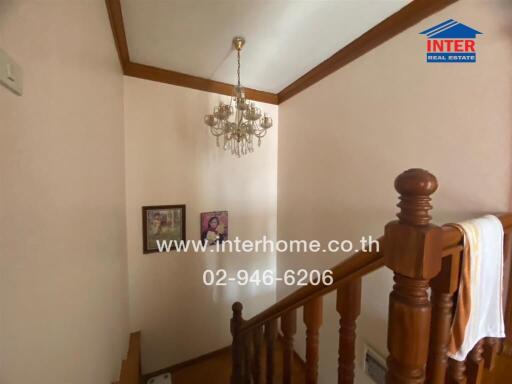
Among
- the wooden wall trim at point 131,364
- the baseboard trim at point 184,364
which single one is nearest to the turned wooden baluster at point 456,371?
the wooden wall trim at point 131,364

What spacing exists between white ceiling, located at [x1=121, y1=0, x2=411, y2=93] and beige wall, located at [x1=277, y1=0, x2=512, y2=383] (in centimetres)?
Result: 24

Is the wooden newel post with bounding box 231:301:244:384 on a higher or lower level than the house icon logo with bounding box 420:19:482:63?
lower

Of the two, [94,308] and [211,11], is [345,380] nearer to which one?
[94,308]

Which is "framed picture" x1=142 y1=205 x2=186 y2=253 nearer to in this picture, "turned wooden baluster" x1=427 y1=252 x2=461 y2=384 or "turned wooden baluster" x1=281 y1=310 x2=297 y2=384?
"turned wooden baluster" x1=281 y1=310 x2=297 y2=384

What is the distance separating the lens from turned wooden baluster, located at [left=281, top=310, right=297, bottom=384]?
93 centimetres

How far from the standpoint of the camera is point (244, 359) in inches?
54.1

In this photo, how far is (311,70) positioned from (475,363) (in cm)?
205

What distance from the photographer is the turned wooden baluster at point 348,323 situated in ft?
2.08

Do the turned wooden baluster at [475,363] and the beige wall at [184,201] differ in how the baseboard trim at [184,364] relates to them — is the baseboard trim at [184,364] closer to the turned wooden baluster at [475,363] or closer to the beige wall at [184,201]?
the beige wall at [184,201]

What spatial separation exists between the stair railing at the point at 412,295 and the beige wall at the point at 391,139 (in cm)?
39

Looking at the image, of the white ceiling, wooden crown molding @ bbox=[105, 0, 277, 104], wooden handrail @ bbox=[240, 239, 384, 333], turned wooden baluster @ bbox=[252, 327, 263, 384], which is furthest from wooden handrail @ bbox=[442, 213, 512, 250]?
wooden crown molding @ bbox=[105, 0, 277, 104]
